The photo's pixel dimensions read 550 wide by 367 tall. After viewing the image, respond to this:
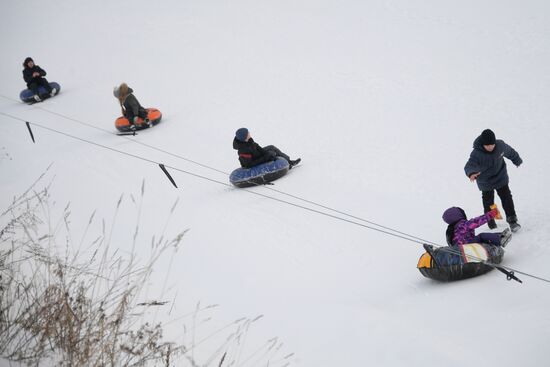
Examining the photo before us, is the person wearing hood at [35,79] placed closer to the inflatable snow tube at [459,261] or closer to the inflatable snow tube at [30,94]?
the inflatable snow tube at [30,94]

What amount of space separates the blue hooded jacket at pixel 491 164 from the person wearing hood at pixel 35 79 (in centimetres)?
1427

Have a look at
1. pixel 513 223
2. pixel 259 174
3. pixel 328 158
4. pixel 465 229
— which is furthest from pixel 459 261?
pixel 328 158

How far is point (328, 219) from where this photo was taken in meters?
7.95

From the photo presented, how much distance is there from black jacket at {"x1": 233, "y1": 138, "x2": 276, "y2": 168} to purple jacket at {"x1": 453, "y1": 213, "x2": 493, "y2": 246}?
455 cm

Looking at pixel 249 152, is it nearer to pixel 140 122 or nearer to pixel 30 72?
pixel 140 122

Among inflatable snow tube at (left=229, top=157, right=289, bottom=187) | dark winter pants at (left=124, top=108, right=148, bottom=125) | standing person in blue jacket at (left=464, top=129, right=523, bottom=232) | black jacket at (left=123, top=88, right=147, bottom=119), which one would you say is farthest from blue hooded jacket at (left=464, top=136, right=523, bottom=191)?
dark winter pants at (left=124, top=108, right=148, bottom=125)

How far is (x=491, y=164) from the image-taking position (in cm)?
633

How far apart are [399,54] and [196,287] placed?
34.7 feet

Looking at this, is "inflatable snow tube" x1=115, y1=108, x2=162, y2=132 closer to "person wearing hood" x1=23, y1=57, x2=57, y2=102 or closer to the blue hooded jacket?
"person wearing hood" x1=23, y1=57, x2=57, y2=102

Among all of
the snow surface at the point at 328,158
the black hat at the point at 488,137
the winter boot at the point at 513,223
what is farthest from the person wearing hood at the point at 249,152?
the winter boot at the point at 513,223

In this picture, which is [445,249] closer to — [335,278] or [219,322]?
[335,278]

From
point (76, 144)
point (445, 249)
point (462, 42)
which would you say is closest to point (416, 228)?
point (445, 249)

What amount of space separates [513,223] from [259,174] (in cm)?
444

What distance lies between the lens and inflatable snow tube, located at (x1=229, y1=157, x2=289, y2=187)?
375 inches
